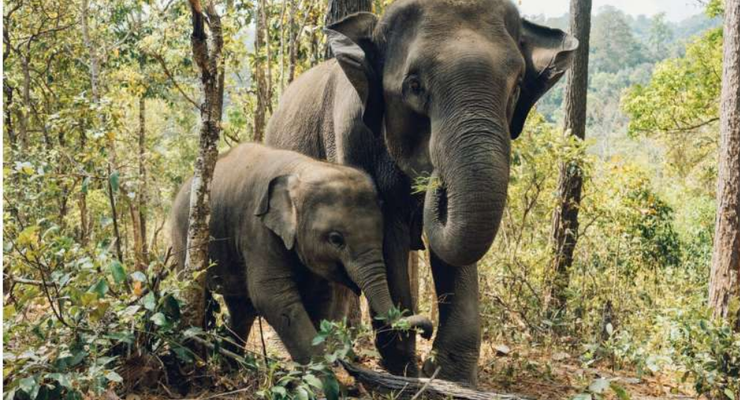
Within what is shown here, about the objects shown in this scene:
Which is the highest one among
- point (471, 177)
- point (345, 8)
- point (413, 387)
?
point (345, 8)

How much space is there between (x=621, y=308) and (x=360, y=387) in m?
5.42

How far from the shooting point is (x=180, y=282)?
5262 millimetres

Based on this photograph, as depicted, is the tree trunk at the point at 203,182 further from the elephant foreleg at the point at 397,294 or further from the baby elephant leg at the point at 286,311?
the elephant foreleg at the point at 397,294

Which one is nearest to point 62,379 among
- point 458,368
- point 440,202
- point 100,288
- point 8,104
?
point 100,288

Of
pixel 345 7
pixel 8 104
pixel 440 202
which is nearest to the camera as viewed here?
pixel 440 202

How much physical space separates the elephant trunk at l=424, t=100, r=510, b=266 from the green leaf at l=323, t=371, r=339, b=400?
0.93m

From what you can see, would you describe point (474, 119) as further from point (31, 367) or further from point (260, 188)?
point (31, 367)

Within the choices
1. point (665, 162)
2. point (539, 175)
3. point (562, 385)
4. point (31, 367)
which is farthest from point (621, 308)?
point (665, 162)

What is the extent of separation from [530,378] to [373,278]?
84.8 inches

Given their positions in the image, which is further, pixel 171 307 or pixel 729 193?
pixel 729 193

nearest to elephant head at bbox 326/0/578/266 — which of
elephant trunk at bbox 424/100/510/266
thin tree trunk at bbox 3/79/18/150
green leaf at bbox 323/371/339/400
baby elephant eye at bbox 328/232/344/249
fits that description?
elephant trunk at bbox 424/100/510/266

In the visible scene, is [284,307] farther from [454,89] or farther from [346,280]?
[454,89]

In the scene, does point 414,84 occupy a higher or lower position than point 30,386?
higher

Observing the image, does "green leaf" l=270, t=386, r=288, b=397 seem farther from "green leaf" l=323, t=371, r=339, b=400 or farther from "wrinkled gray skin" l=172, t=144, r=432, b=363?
"wrinkled gray skin" l=172, t=144, r=432, b=363
